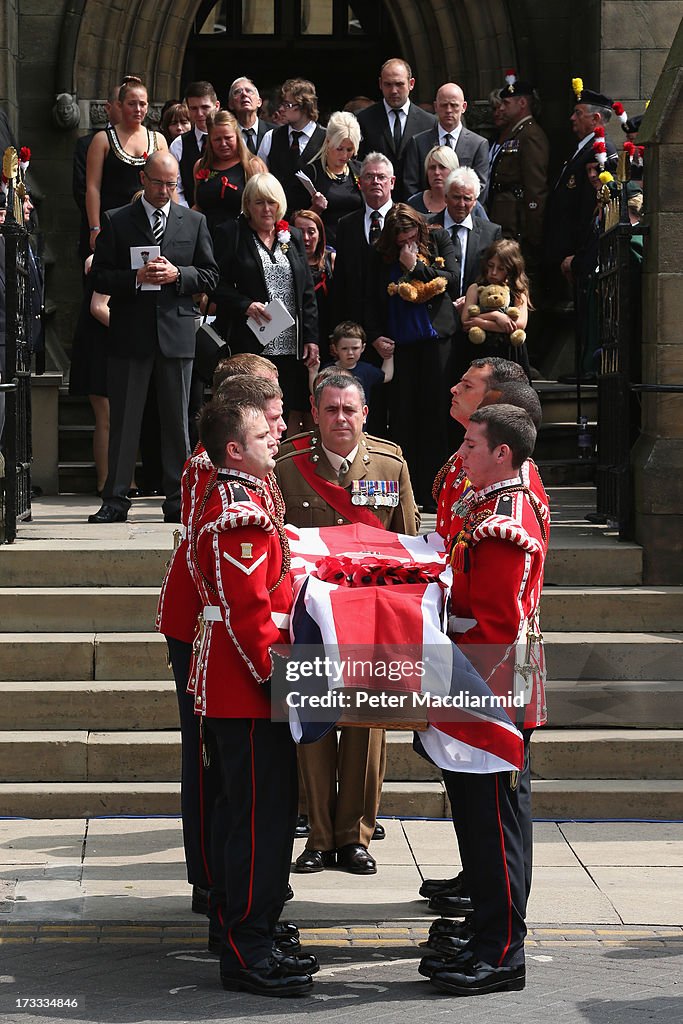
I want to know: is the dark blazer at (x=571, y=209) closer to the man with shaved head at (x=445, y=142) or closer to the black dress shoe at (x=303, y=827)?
the man with shaved head at (x=445, y=142)

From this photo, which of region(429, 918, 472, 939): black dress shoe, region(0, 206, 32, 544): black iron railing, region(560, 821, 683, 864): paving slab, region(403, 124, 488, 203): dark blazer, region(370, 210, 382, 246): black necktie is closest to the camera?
region(429, 918, 472, 939): black dress shoe

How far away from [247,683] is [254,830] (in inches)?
19.5

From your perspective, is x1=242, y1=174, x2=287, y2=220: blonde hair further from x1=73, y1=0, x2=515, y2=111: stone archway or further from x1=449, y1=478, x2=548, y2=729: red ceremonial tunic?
x1=73, y1=0, x2=515, y2=111: stone archway

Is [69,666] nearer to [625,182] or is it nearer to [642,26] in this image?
[625,182]

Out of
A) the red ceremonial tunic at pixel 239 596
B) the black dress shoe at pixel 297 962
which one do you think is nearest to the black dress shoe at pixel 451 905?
the black dress shoe at pixel 297 962

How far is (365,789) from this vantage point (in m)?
7.23

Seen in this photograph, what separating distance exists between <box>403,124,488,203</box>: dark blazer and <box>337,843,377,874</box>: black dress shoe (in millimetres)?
5955

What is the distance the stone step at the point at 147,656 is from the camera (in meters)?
8.67

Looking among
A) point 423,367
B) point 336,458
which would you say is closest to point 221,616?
point 336,458

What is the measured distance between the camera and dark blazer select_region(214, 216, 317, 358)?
Result: 10.4 meters

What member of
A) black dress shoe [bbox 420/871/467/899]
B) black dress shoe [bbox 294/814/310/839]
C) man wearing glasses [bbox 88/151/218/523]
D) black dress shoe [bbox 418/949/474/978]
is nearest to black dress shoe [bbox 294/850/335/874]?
black dress shoe [bbox 294/814/310/839]

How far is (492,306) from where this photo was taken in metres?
10.4

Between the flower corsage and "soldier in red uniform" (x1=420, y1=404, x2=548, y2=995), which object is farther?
the flower corsage

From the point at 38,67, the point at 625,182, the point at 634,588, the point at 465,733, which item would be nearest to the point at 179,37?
the point at 38,67
